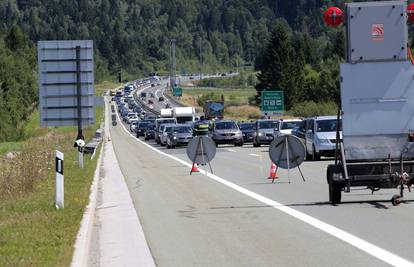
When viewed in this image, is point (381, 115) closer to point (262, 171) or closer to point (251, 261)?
point (251, 261)

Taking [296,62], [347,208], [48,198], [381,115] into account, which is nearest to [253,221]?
[347,208]

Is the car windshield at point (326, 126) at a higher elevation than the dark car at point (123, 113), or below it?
higher

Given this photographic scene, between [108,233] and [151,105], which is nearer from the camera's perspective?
[108,233]

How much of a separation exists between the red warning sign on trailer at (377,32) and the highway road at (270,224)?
3075mm

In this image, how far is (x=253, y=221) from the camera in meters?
14.8

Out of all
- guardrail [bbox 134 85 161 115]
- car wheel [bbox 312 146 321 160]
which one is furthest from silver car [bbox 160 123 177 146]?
guardrail [bbox 134 85 161 115]

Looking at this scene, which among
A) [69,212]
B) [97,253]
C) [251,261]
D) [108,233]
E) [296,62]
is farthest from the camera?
[296,62]

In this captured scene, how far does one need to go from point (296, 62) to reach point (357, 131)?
111 metres

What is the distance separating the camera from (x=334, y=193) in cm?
1669

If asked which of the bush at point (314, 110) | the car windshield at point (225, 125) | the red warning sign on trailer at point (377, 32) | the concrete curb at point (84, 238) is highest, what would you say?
the red warning sign on trailer at point (377, 32)

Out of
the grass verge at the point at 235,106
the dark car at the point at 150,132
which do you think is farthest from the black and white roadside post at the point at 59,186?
the grass verge at the point at 235,106

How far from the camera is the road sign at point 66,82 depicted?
36.8m

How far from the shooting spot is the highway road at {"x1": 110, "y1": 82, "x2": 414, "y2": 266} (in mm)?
11008

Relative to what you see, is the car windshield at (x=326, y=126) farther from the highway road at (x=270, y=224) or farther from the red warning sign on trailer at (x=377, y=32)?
the red warning sign on trailer at (x=377, y=32)
